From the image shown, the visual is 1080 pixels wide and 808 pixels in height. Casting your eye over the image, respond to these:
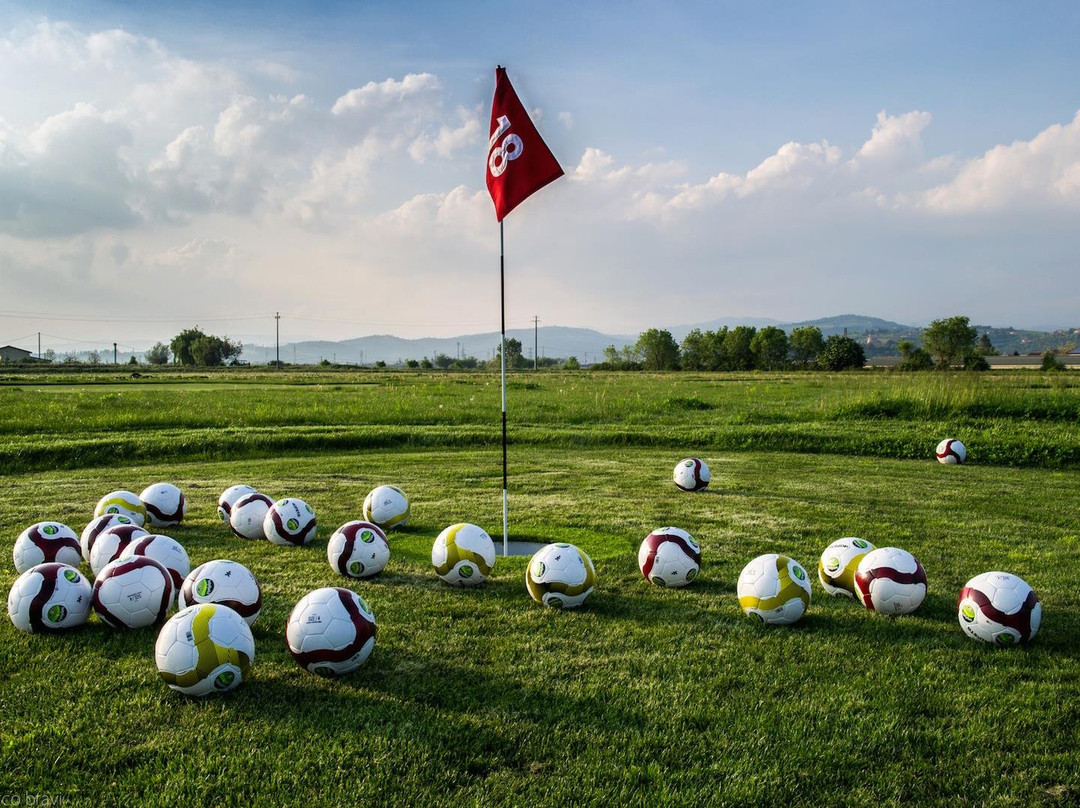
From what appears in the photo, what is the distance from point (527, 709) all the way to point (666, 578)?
304cm

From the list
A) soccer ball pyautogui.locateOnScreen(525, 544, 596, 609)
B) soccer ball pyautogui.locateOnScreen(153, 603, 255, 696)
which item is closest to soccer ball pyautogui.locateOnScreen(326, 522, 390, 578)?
soccer ball pyautogui.locateOnScreen(525, 544, 596, 609)

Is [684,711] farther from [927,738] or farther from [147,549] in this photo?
[147,549]

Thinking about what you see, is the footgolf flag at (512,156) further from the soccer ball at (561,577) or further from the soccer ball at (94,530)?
the soccer ball at (94,530)

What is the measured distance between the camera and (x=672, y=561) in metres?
7.55

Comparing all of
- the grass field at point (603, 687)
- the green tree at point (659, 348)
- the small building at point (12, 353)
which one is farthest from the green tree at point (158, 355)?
the grass field at point (603, 687)

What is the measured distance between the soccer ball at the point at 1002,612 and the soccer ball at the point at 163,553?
766cm

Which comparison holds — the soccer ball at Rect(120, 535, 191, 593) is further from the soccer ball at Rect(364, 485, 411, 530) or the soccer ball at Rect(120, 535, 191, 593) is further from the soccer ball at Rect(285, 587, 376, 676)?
the soccer ball at Rect(364, 485, 411, 530)

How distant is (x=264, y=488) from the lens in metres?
13.3

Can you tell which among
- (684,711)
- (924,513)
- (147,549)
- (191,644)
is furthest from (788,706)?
(924,513)

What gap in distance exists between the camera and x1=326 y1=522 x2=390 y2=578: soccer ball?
25.5ft

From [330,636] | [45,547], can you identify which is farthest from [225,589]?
[45,547]

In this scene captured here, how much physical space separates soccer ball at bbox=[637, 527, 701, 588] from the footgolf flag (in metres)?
1.86

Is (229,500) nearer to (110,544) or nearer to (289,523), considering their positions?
(289,523)

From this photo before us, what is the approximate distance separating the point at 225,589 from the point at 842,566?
6.12 m
